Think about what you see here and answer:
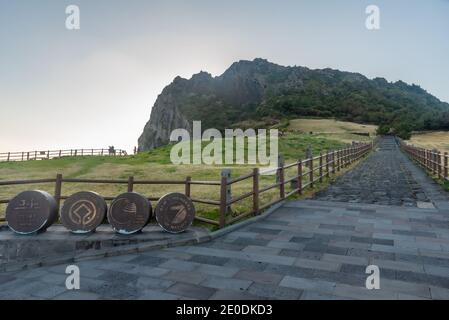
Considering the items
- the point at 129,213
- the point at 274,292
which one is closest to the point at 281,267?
the point at 274,292

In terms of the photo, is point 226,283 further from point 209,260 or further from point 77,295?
point 77,295

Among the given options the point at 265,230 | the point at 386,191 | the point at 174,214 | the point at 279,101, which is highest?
the point at 279,101

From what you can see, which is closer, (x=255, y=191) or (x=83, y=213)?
(x=83, y=213)

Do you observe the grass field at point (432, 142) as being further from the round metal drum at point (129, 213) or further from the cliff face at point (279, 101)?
the round metal drum at point (129, 213)

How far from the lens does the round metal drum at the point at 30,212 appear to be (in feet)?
22.3

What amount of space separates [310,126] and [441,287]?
8067 centimetres

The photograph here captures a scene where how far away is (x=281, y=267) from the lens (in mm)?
5008

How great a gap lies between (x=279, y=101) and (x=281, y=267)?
129340mm

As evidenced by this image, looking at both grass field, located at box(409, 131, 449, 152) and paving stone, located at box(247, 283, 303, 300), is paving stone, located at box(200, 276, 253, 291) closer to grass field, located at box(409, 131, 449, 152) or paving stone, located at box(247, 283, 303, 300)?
paving stone, located at box(247, 283, 303, 300)

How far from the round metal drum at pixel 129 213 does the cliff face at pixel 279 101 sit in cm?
8679

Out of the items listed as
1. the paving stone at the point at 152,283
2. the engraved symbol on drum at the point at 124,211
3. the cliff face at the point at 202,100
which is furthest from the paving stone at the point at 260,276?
the cliff face at the point at 202,100

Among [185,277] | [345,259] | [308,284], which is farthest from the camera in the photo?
[345,259]
